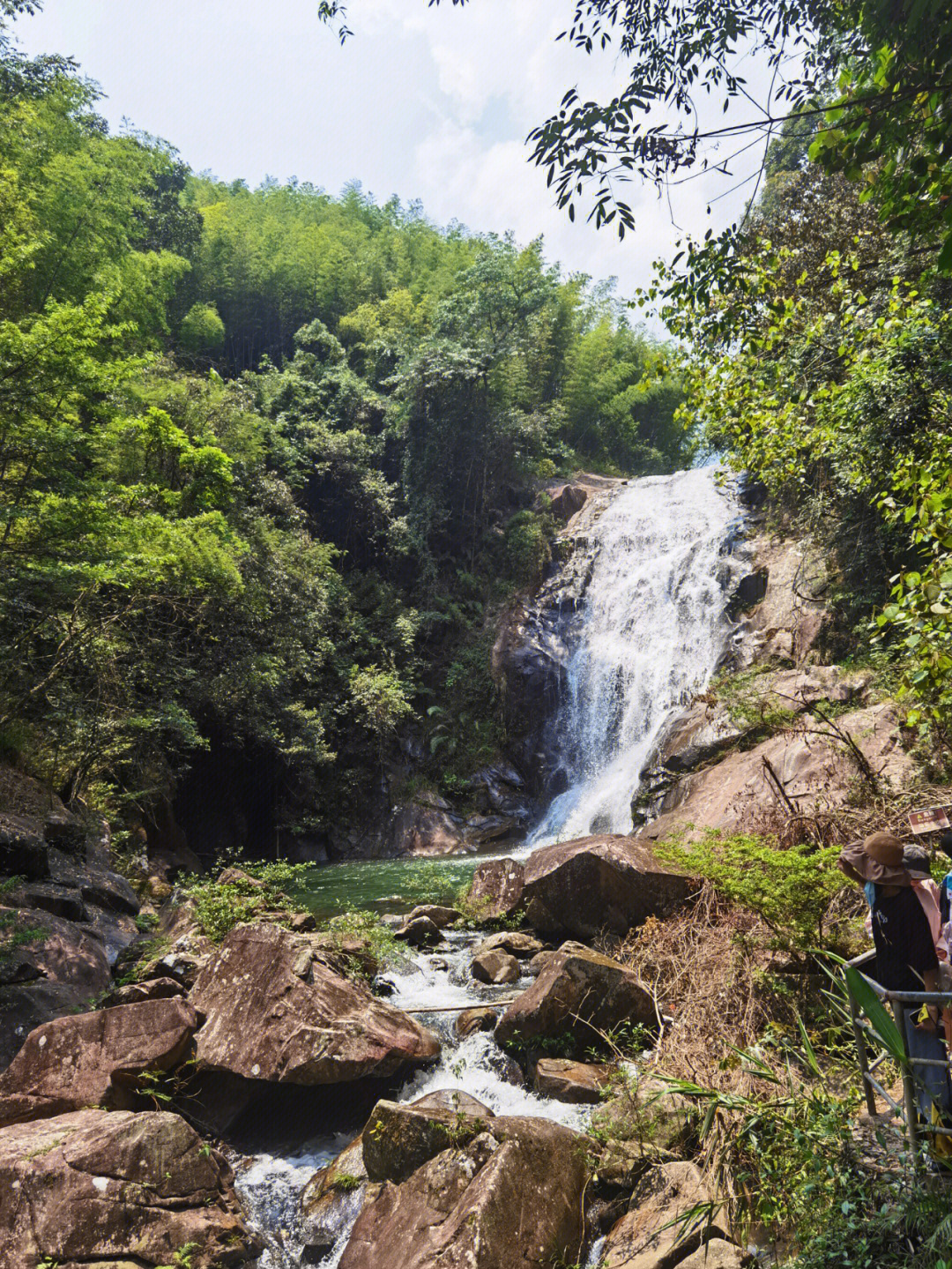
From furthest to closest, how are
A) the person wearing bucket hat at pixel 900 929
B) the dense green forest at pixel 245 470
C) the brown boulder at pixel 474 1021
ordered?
the dense green forest at pixel 245 470 < the brown boulder at pixel 474 1021 < the person wearing bucket hat at pixel 900 929

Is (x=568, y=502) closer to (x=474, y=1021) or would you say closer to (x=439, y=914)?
(x=439, y=914)

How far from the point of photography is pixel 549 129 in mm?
3293

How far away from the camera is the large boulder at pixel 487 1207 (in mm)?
3186

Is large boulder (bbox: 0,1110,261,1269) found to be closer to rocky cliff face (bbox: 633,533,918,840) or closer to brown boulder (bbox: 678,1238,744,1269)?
brown boulder (bbox: 678,1238,744,1269)

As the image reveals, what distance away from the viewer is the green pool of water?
10.4 m

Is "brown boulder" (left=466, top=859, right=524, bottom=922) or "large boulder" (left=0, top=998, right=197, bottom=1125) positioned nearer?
"large boulder" (left=0, top=998, right=197, bottom=1125)

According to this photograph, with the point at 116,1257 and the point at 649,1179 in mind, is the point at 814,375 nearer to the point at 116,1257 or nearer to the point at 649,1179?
the point at 649,1179

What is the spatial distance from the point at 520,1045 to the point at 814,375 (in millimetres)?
8788

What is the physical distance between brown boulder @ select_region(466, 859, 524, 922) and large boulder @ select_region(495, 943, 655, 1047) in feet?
9.52

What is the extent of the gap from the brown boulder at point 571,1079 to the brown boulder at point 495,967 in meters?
1.75

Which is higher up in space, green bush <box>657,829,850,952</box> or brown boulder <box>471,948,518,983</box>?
green bush <box>657,829,850,952</box>

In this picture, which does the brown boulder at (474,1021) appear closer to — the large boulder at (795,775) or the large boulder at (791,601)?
the large boulder at (795,775)

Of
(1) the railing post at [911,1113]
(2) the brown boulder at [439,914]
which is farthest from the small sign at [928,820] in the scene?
(2) the brown boulder at [439,914]

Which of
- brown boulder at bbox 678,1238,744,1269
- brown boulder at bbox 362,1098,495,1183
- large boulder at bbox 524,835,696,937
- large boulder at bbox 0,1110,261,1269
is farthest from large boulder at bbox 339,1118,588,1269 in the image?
large boulder at bbox 524,835,696,937
